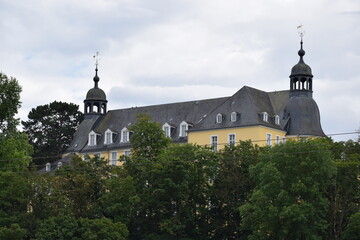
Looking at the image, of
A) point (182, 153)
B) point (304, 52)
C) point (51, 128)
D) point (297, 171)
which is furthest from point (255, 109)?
point (51, 128)

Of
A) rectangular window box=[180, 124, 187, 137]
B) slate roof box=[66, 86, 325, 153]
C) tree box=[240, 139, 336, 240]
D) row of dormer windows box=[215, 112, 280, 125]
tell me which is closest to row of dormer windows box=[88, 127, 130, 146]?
slate roof box=[66, 86, 325, 153]

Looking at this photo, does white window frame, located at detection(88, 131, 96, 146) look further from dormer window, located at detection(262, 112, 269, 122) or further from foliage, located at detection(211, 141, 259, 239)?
foliage, located at detection(211, 141, 259, 239)

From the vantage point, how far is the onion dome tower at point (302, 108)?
9256cm

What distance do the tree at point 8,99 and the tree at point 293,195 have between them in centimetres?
1977

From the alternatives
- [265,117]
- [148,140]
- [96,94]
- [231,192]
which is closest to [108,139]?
[96,94]

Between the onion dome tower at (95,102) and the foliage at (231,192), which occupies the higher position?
the onion dome tower at (95,102)

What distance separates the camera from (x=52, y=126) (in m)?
123

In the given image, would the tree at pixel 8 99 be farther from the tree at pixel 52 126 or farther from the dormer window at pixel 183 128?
the tree at pixel 52 126

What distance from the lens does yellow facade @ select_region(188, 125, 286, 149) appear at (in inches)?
3536

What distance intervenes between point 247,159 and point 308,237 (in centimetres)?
1163

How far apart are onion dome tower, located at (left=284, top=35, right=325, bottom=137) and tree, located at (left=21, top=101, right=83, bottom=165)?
127 feet

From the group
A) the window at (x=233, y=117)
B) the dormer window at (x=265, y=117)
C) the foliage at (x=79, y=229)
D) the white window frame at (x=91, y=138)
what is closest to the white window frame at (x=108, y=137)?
the white window frame at (x=91, y=138)

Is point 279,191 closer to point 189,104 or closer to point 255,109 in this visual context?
point 255,109

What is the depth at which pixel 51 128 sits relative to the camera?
123 meters
